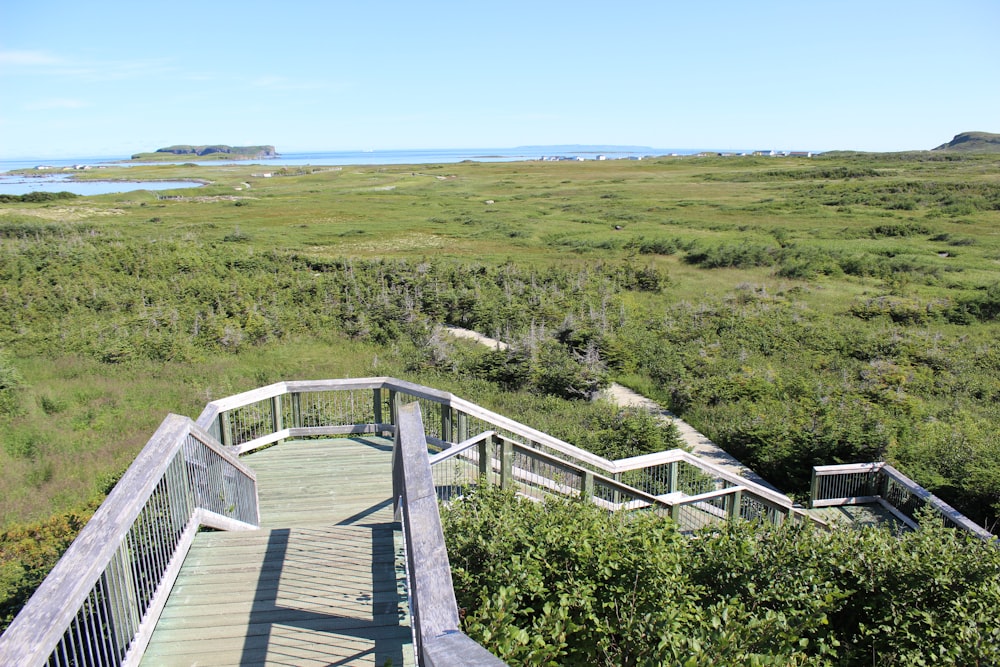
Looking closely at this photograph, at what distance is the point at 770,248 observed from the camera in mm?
42750

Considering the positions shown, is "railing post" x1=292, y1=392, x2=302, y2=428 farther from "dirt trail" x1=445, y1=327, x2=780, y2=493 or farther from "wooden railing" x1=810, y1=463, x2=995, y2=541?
"wooden railing" x1=810, y1=463, x2=995, y2=541

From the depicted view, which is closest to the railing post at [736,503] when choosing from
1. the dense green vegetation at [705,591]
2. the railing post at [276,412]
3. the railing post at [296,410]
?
the dense green vegetation at [705,591]

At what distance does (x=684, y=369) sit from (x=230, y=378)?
1319 centimetres

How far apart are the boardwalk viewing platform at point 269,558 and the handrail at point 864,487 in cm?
579

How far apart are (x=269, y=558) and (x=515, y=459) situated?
15.5ft

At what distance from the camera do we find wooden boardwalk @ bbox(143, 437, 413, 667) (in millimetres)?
3797

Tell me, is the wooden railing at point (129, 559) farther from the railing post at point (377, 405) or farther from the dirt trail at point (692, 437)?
the dirt trail at point (692, 437)

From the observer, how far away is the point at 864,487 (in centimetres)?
1273

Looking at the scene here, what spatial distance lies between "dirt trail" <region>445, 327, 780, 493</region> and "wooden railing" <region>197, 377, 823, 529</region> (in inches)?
122

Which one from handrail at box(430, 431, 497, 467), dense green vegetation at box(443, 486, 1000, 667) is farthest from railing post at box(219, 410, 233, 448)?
dense green vegetation at box(443, 486, 1000, 667)

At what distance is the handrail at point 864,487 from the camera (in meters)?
11.9

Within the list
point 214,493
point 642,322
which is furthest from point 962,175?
point 214,493

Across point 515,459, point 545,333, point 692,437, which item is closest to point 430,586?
point 515,459

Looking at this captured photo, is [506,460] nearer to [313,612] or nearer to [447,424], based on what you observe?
[447,424]
